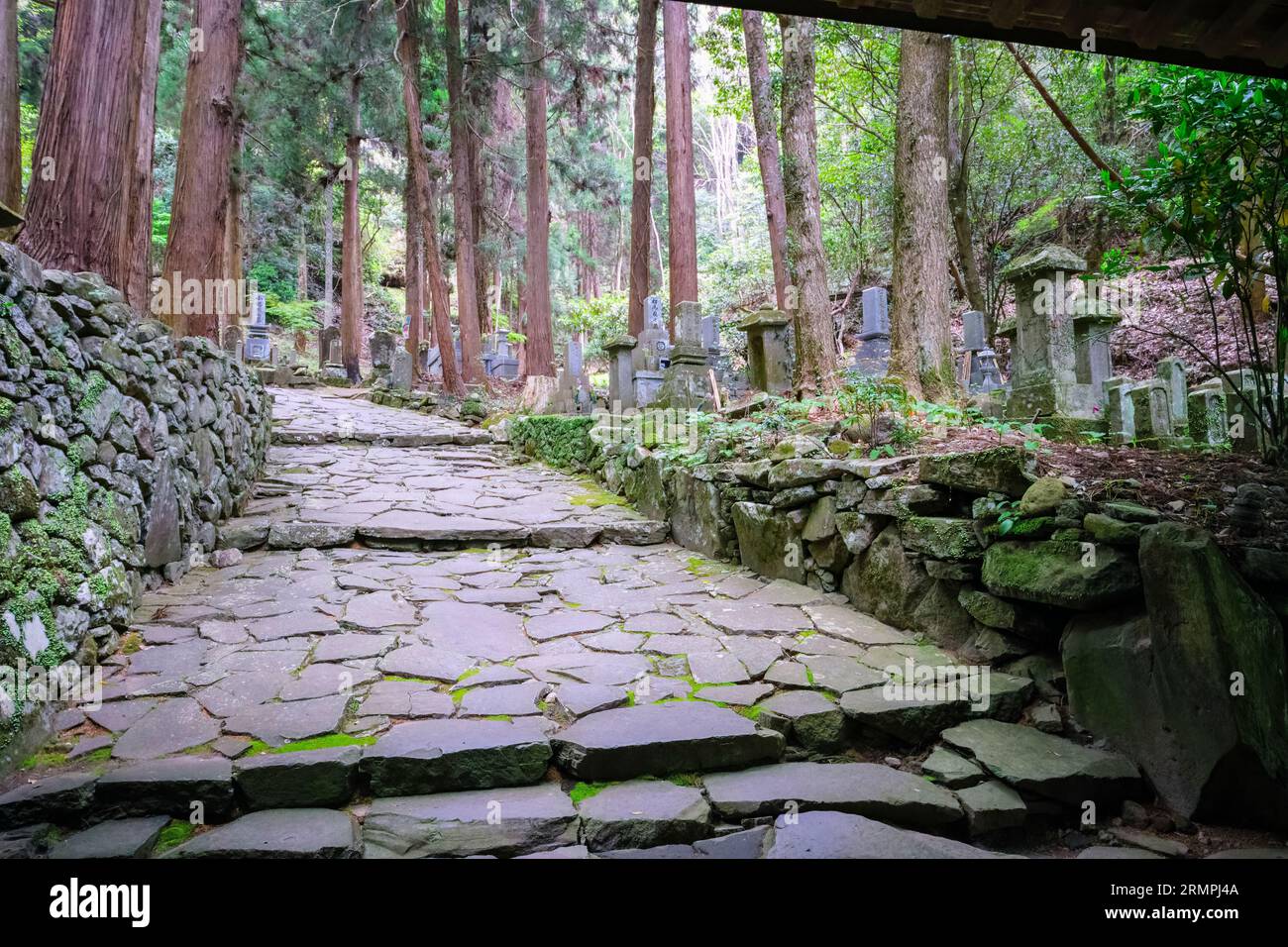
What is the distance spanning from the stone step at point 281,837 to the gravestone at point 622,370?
320 inches

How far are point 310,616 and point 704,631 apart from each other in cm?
234

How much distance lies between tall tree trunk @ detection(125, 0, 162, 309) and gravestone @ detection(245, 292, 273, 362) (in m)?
12.1

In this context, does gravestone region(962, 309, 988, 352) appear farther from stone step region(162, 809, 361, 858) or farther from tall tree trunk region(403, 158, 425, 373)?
stone step region(162, 809, 361, 858)

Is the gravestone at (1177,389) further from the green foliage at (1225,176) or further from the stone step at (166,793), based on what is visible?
the stone step at (166,793)

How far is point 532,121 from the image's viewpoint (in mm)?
13742

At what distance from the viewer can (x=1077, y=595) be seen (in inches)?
116

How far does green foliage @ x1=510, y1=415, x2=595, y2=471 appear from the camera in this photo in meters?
9.11

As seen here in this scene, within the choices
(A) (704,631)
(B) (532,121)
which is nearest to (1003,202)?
(B) (532,121)

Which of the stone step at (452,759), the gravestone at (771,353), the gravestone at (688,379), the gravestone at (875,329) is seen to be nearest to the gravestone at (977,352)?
the gravestone at (875,329)

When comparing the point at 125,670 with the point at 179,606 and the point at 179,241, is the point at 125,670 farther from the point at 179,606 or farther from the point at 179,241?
the point at 179,241

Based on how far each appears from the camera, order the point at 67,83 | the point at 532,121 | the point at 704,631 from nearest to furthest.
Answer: the point at 704,631, the point at 67,83, the point at 532,121

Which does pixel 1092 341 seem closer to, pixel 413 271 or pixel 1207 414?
pixel 1207 414
